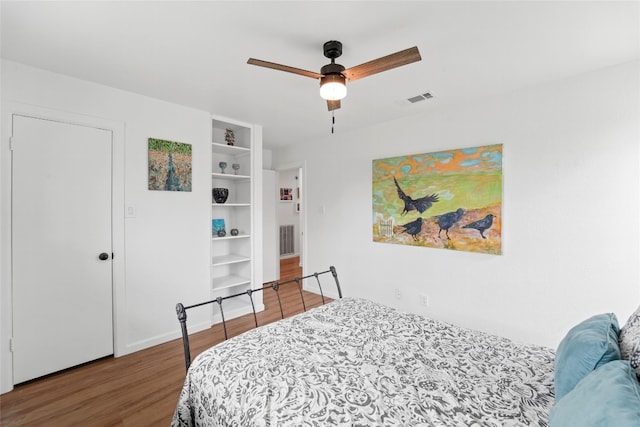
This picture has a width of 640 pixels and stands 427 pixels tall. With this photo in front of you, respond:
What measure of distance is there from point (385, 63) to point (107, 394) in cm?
293

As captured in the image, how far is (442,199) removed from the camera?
3.06 metres

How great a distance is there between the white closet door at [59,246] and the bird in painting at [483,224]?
11.3 feet

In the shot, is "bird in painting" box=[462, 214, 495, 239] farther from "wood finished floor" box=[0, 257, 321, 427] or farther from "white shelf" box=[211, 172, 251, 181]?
"wood finished floor" box=[0, 257, 321, 427]

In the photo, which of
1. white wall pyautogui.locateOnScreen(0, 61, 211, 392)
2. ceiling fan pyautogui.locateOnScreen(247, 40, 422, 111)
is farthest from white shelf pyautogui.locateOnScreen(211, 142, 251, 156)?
ceiling fan pyautogui.locateOnScreen(247, 40, 422, 111)

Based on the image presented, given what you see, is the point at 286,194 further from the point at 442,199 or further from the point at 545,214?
the point at 545,214

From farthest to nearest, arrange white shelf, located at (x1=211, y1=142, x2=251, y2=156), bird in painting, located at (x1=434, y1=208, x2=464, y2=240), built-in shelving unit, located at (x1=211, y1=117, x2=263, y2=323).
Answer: built-in shelving unit, located at (x1=211, y1=117, x2=263, y2=323), white shelf, located at (x1=211, y1=142, x2=251, y2=156), bird in painting, located at (x1=434, y1=208, x2=464, y2=240)

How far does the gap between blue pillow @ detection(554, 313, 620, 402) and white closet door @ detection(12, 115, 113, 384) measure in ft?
10.3

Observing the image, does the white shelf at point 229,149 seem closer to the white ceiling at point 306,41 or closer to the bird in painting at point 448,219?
the white ceiling at point 306,41

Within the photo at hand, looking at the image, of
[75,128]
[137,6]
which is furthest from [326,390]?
[75,128]

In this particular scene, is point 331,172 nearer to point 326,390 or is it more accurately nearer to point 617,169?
point 617,169

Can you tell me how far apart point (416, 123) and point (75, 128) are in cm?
329

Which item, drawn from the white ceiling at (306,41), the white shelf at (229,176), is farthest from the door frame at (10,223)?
the white shelf at (229,176)

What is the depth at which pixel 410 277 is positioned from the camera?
337 cm

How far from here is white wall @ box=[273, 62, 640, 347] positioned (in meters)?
2.17
